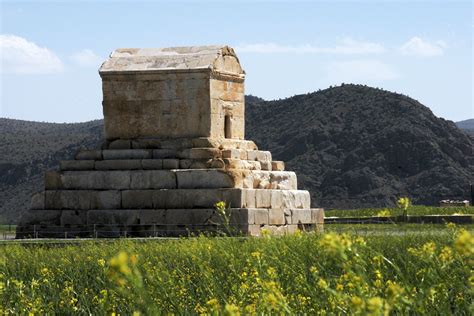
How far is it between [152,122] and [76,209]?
2.49 m

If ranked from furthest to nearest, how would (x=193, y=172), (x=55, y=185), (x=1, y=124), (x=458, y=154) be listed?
(x=1, y=124), (x=458, y=154), (x=55, y=185), (x=193, y=172)

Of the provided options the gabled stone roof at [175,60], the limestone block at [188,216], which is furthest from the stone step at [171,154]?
the gabled stone roof at [175,60]

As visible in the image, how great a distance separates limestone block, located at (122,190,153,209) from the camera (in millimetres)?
22303

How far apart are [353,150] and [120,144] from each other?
150ft

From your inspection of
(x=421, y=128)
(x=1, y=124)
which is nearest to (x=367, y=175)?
(x=421, y=128)

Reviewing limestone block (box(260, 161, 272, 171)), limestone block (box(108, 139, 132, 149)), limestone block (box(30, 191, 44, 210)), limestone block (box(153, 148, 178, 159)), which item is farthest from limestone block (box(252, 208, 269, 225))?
limestone block (box(30, 191, 44, 210))

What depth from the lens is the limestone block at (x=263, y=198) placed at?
22062 millimetres

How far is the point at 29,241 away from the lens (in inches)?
797

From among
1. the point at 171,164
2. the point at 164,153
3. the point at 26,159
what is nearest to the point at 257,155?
the point at 164,153

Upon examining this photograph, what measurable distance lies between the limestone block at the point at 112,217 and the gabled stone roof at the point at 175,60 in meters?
3.19

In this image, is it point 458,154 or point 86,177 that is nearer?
point 86,177

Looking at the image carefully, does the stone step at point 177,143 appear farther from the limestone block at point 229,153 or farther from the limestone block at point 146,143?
the limestone block at point 229,153

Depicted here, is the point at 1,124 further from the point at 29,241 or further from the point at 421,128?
the point at 29,241

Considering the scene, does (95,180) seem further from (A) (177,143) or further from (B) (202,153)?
(B) (202,153)
